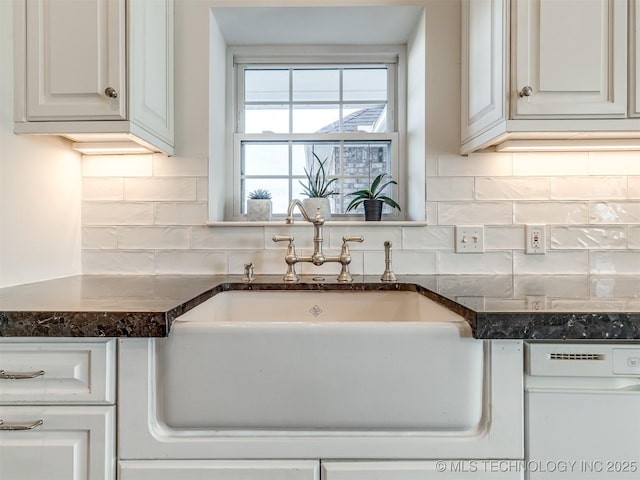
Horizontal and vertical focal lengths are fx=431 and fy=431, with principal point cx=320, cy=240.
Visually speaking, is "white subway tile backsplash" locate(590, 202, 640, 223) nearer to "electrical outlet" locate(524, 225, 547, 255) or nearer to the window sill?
"electrical outlet" locate(524, 225, 547, 255)

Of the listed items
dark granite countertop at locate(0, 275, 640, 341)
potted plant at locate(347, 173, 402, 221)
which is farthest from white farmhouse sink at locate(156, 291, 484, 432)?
potted plant at locate(347, 173, 402, 221)

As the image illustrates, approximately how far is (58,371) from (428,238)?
4.07 ft

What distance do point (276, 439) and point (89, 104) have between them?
3.52ft

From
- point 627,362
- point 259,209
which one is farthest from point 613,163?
point 259,209

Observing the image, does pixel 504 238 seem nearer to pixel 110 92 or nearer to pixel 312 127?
pixel 312 127

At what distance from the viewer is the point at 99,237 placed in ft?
5.43

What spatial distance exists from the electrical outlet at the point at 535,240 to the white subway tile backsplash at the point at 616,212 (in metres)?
0.20

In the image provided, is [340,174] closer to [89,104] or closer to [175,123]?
[175,123]

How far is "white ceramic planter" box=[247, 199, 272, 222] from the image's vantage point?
5.64ft

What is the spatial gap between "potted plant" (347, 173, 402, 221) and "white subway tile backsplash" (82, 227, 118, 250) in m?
0.93

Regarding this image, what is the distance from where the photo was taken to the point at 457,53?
1.64 meters

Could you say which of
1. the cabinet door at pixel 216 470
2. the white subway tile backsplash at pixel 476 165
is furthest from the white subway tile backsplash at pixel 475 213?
the cabinet door at pixel 216 470

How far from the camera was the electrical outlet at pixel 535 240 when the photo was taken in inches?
63.4

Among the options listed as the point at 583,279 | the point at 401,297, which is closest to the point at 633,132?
the point at 583,279
